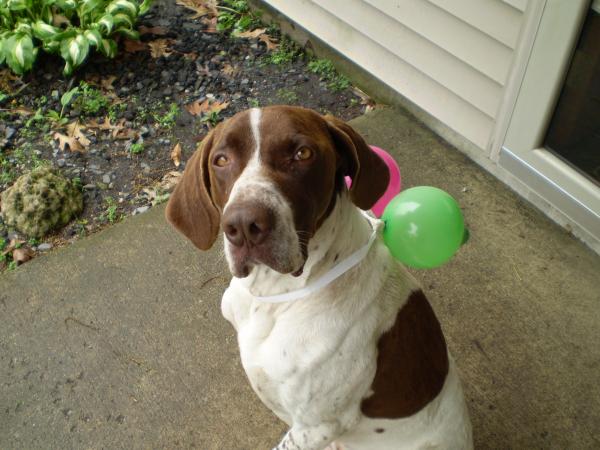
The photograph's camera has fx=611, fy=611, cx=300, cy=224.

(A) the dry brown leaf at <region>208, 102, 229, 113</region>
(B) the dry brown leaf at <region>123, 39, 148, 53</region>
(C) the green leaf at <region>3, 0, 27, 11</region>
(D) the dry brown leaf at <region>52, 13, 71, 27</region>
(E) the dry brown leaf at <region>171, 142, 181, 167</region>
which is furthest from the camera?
(B) the dry brown leaf at <region>123, 39, 148, 53</region>

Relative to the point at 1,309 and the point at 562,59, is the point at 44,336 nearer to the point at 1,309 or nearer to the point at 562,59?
the point at 1,309

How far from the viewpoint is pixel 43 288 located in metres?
3.76

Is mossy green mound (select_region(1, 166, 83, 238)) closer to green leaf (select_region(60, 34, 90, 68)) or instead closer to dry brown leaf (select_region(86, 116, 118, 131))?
dry brown leaf (select_region(86, 116, 118, 131))

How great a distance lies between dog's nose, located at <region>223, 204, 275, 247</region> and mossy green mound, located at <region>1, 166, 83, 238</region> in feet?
8.53

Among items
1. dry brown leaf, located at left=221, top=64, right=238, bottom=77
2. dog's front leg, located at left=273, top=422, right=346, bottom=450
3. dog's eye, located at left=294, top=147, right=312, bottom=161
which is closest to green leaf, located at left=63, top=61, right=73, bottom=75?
dry brown leaf, located at left=221, top=64, right=238, bottom=77

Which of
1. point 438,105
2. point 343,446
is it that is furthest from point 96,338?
point 438,105

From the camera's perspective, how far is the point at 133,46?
540 cm

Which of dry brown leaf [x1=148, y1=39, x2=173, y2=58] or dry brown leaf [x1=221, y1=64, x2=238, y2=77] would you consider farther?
dry brown leaf [x1=148, y1=39, x2=173, y2=58]

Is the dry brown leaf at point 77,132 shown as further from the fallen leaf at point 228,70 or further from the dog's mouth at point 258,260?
the dog's mouth at point 258,260

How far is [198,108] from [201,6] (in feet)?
4.96

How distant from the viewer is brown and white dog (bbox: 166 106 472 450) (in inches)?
78.5

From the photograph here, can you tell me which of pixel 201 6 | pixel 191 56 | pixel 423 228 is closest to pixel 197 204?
pixel 423 228

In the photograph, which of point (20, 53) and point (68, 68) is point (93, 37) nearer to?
point (68, 68)

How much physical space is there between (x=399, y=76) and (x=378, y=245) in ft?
8.24
